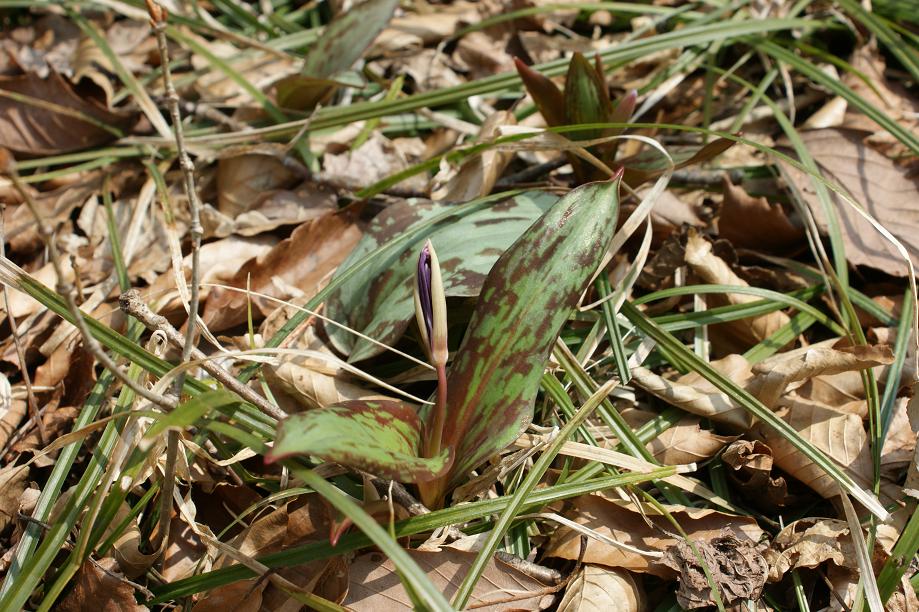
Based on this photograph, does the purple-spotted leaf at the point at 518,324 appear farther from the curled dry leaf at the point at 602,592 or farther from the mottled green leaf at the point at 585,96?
the mottled green leaf at the point at 585,96

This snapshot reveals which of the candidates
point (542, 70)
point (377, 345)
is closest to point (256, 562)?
point (377, 345)

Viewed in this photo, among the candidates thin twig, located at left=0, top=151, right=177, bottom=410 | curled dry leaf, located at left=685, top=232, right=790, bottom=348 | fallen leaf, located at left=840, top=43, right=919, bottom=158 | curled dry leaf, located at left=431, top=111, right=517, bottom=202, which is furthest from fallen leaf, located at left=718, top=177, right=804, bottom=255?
thin twig, located at left=0, top=151, right=177, bottom=410

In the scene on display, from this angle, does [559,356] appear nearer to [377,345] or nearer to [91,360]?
[377,345]

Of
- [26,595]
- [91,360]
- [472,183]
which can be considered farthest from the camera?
[472,183]

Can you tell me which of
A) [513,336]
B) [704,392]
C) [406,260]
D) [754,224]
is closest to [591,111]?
[754,224]

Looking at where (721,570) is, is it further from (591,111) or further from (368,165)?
(368,165)

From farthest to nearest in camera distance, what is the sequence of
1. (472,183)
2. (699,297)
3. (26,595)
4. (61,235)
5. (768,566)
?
1. (61,235)
2. (472,183)
3. (699,297)
4. (768,566)
5. (26,595)

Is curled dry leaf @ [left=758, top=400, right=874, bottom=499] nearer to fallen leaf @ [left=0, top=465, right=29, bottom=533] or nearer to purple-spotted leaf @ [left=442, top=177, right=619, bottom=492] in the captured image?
purple-spotted leaf @ [left=442, top=177, right=619, bottom=492]
